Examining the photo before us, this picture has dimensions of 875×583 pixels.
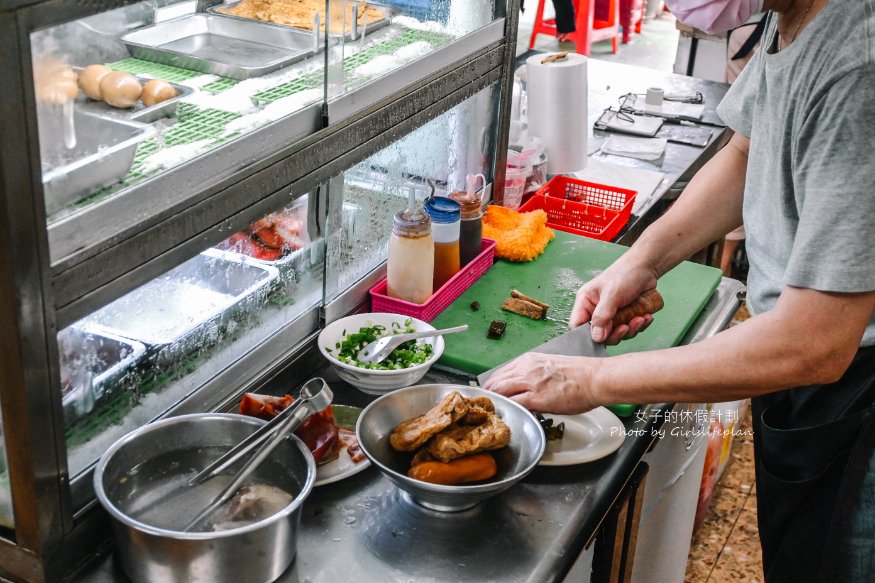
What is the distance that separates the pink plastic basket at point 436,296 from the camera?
2133 mm

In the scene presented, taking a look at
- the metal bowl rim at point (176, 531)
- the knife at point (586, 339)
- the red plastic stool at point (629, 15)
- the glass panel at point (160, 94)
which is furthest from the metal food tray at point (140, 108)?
the red plastic stool at point (629, 15)

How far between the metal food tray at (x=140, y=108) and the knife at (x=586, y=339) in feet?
2.69

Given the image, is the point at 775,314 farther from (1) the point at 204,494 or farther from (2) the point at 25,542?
(2) the point at 25,542

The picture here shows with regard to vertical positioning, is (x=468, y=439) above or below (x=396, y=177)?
below

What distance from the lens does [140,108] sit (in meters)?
1.63

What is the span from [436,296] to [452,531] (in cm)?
74

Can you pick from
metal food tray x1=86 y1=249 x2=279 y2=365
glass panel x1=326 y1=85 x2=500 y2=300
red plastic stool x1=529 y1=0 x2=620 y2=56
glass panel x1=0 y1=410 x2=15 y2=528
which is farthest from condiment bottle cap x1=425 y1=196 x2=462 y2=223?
red plastic stool x1=529 y1=0 x2=620 y2=56

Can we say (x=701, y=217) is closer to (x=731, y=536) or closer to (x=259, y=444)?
(x=259, y=444)

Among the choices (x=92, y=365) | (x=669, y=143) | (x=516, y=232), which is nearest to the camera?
(x=92, y=365)

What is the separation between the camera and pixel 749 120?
6.48ft

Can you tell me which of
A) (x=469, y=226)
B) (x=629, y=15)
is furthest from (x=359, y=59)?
(x=629, y=15)

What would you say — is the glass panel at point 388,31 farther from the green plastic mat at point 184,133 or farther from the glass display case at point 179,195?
the green plastic mat at point 184,133

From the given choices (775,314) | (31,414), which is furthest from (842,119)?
(31,414)

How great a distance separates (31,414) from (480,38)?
1.57 metres
